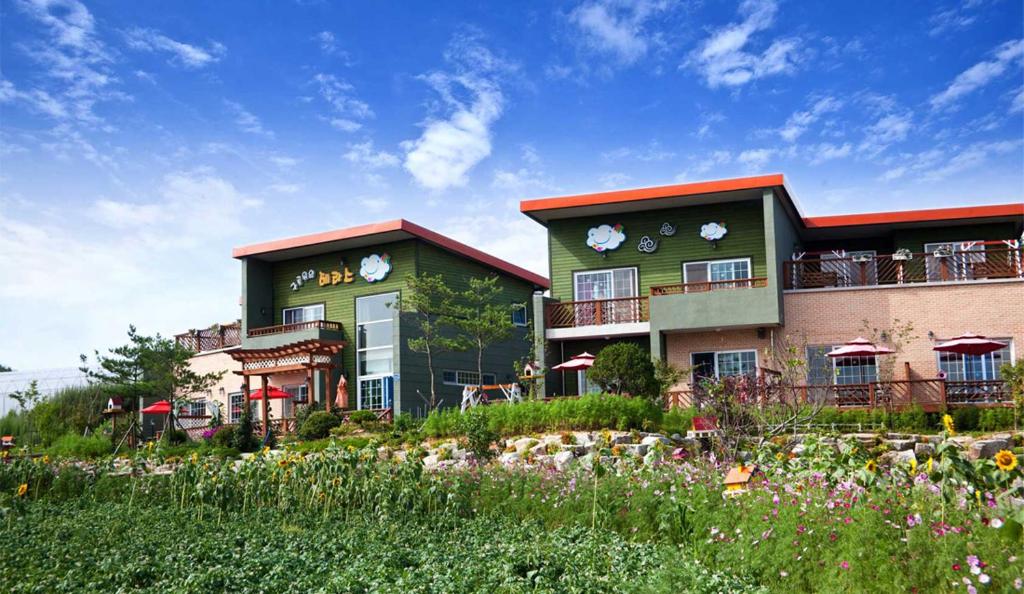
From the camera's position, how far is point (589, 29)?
13727 millimetres

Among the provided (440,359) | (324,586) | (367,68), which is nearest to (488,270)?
(440,359)

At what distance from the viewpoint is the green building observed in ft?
81.1

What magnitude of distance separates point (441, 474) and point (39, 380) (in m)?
31.4

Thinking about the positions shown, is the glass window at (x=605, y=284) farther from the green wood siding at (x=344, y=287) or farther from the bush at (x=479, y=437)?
the bush at (x=479, y=437)

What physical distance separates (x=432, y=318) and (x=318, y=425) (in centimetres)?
510

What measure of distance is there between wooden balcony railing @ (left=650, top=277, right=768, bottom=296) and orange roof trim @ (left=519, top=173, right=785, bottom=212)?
223 centimetres

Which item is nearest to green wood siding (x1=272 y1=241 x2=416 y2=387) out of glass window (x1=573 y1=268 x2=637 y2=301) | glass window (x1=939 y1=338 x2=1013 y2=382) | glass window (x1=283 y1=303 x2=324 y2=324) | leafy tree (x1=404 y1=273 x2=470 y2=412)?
glass window (x1=283 y1=303 x2=324 y2=324)

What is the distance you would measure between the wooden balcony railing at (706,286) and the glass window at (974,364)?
4380 mm

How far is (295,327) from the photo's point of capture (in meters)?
27.0

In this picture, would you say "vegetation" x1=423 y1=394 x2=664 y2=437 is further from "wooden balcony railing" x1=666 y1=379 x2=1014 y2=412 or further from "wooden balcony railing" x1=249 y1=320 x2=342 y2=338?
"wooden balcony railing" x1=249 y1=320 x2=342 y2=338

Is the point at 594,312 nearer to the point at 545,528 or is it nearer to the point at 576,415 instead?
the point at 576,415

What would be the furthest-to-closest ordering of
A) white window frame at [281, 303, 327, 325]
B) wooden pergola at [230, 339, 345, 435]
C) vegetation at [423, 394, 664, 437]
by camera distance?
white window frame at [281, 303, 327, 325], wooden pergola at [230, 339, 345, 435], vegetation at [423, 394, 664, 437]

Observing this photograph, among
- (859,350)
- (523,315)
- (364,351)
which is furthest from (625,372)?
(523,315)

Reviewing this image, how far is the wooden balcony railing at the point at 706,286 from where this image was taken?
21.5m
